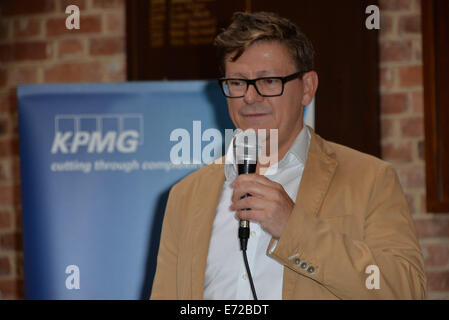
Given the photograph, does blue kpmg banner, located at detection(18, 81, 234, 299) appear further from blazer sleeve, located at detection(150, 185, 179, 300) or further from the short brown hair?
the short brown hair

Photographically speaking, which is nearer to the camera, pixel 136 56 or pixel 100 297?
pixel 100 297

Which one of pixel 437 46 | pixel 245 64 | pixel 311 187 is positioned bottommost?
pixel 311 187

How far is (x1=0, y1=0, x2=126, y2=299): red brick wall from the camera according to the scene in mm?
2598

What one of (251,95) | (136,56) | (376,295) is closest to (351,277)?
(376,295)

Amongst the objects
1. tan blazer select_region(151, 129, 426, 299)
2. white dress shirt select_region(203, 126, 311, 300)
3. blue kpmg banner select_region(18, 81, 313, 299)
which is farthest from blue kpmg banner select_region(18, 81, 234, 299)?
white dress shirt select_region(203, 126, 311, 300)

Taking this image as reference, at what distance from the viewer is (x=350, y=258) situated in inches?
46.9

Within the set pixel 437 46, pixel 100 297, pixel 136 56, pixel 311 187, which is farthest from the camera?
pixel 136 56

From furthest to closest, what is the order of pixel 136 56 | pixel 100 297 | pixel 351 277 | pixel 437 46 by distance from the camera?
1. pixel 136 56
2. pixel 437 46
3. pixel 100 297
4. pixel 351 277

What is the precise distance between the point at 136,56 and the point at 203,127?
0.79 metres

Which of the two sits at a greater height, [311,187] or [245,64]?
[245,64]

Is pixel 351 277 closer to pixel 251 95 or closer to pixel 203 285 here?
pixel 203 285

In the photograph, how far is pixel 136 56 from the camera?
2.55m

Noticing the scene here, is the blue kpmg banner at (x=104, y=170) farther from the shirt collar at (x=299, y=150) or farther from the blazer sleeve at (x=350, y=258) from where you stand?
the blazer sleeve at (x=350, y=258)

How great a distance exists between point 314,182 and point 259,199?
1.06ft
